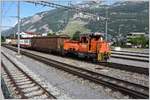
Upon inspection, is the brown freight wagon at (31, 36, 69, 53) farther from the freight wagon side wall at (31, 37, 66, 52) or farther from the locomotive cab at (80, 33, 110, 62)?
the locomotive cab at (80, 33, 110, 62)

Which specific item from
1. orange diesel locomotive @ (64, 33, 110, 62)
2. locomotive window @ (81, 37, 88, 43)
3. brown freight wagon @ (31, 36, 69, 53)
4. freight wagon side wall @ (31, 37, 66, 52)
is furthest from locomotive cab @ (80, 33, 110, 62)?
brown freight wagon @ (31, 36, 69, 53)

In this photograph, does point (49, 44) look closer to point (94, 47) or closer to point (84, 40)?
point (84, 40)

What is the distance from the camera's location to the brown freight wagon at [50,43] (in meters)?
42.8

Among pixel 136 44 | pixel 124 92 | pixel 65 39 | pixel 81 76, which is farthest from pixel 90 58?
pixel 136 44

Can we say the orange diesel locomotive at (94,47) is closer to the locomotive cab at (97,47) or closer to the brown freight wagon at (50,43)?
the locomotive cab at (97,47)

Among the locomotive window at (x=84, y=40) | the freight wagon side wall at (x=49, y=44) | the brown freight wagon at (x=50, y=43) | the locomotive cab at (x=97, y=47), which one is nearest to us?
the locomotive cab at (x=97, y=47)

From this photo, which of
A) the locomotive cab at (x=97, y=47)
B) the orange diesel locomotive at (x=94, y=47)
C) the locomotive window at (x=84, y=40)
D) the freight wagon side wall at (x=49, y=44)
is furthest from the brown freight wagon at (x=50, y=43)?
the locomotive cab at (x=97, y=47)

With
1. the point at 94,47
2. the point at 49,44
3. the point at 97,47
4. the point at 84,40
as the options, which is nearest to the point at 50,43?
the point at 49,44

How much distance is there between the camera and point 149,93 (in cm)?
1300

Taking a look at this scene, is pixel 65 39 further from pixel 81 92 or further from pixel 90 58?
pixel 81 92

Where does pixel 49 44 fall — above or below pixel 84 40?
below

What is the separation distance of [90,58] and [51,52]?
17796mm

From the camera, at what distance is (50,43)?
48562 mm

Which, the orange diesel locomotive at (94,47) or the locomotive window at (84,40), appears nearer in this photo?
the orange diesel locomotive at (94,47)
